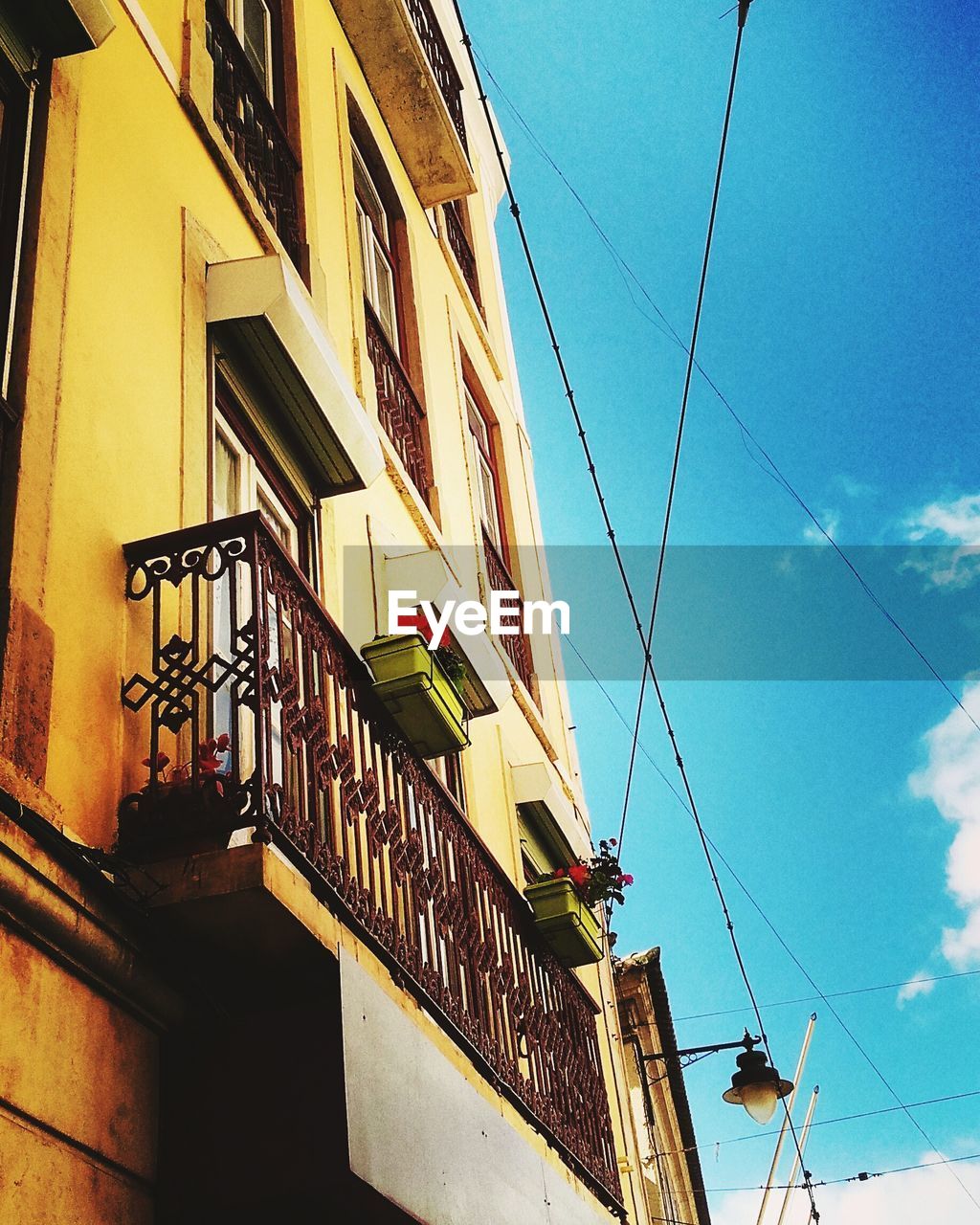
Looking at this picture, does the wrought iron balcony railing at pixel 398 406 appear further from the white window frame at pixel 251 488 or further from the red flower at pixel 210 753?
the red flower at pixel 210 753

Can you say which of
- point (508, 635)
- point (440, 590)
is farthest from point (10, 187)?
point (508, 635)

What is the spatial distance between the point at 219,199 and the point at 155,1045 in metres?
4.17

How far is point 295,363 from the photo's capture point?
20.6 ft

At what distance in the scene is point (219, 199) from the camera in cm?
670

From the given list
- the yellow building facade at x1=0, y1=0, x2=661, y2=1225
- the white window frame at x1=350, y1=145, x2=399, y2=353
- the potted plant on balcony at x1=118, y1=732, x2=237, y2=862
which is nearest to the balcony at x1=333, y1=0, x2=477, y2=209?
the white window frame at x1=350, y1=145, x2=399, y2=353

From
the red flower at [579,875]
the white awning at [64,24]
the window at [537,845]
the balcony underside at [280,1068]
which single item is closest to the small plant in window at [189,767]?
the balcony underside at [280,1068]

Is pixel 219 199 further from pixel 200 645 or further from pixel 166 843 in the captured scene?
pixel 166 843

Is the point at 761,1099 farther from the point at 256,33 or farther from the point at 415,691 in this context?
the point at 256,33

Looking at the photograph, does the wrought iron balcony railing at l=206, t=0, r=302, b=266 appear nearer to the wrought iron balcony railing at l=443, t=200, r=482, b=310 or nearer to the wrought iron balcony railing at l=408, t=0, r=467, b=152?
the wrought iron balcony railing at l=408, t=0, r=467, b=152

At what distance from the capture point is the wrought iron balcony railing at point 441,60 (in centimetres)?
1242

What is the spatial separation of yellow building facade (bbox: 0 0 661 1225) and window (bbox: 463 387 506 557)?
9.59 ft

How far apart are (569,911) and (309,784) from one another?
3.94 m

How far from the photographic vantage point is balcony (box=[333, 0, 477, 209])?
10305mm

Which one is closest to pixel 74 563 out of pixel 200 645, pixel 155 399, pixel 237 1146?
pixel 200 645
